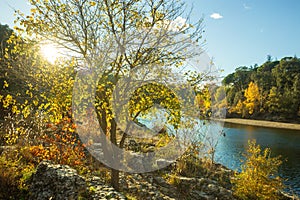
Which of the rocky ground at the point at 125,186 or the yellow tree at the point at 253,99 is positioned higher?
the yellow tree at the point at 253,99

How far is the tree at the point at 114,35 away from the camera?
4.37 m

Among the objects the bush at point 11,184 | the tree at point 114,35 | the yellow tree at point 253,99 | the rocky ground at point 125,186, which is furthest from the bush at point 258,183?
the yellow tree at point 253,99

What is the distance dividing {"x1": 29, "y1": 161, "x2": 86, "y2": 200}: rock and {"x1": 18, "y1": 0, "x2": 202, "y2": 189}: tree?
3.92 feet

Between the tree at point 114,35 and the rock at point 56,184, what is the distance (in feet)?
3.92

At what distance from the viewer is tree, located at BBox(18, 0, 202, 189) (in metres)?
4.37

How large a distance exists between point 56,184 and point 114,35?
2641 mm

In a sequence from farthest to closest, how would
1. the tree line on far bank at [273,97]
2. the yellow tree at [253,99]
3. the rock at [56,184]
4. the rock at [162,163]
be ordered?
the yellow tree at [253,99], the tree line on far bank at [273,97], the rock at [162,163], the rock at [56,184]

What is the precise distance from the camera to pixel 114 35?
4535mm

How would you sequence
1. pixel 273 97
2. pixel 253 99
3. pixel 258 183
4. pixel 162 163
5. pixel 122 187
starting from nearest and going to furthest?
pixel 122 187, pixel 258 183, pixel 162 163, pixel 273 97, pixel 253 99

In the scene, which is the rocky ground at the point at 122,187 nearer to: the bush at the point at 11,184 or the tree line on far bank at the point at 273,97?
the bush at the point at 11,184

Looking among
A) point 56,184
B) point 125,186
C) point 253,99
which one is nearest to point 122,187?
point 125,186

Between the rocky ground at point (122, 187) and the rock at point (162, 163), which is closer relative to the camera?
the rocky ground at point (122, 187)

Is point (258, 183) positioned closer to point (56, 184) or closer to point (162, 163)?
point (162, 163)

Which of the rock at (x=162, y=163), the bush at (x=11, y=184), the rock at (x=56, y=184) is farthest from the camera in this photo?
the rock at (x=162, y=163)
